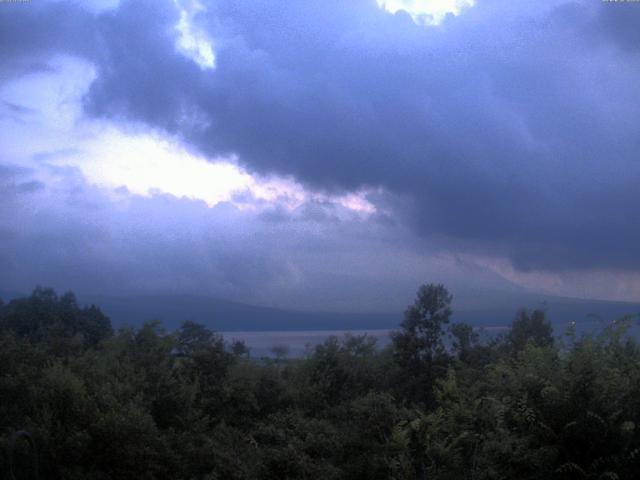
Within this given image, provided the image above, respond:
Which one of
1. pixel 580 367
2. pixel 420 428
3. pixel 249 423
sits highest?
pixel 580 367

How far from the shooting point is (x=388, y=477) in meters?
12.1

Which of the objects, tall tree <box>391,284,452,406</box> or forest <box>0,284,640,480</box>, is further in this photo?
tall tree <box>391,284,452,406</box>

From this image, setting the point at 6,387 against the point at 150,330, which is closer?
the point at 6,387

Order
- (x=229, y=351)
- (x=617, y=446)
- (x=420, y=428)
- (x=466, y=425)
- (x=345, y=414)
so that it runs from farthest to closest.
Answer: (x=229, y=351)
(x=345, y=414)
(x=420, y=428)
(x=466, y=425)
(x=617, y=446)

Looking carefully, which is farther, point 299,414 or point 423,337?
point 423,337

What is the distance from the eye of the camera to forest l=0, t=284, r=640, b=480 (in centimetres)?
838

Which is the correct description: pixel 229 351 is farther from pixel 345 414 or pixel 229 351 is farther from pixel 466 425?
pixel 466 425

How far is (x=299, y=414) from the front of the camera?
16.5 metres

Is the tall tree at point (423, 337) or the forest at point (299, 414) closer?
the forest at point (299, 414)

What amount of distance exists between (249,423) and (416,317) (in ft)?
28.1

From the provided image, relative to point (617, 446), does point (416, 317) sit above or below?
above

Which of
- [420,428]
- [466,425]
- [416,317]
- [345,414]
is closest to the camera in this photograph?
[466,425]

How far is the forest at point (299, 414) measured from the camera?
27.5ft

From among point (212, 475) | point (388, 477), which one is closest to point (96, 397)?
point (212, 475)
